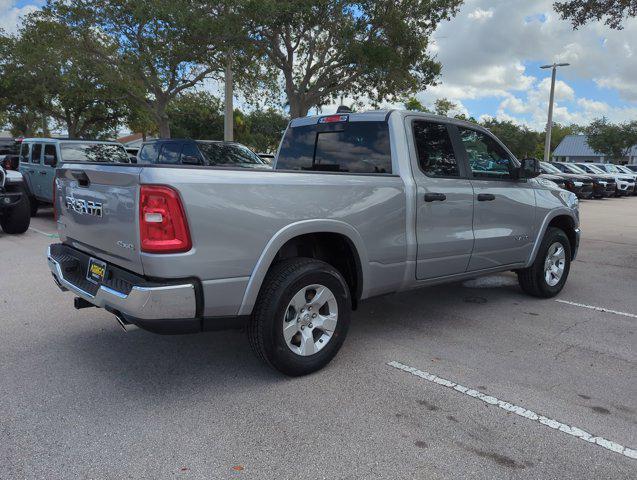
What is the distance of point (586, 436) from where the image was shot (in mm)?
3014

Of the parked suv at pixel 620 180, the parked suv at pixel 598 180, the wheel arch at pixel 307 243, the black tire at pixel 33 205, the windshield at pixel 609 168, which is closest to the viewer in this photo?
the wheel arch at pixel 307 243

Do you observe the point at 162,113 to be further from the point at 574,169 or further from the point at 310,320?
the point at 574,169

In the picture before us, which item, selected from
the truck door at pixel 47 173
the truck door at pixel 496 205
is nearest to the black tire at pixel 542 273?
the truck door at pixel 496 205

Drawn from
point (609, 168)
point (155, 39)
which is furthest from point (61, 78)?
point (609, 168)

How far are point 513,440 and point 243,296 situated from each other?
71.2 inches

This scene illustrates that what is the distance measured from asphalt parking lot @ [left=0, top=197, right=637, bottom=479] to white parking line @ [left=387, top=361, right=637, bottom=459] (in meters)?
0.01

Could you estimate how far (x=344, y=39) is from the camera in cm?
1373

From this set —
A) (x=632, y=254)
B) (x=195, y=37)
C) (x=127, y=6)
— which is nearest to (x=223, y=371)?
(x=632, y=254)

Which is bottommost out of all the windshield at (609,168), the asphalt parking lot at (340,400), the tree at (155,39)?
the asphalt parking lot at (340,400)

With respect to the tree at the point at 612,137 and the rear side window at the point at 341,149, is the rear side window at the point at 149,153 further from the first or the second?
the tree at the point at 612,137

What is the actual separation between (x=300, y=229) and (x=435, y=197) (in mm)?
1447

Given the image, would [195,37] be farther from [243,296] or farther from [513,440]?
[513,440]

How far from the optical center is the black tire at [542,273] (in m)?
5.76

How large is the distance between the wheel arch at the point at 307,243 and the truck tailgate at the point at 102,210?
2.30 feet
